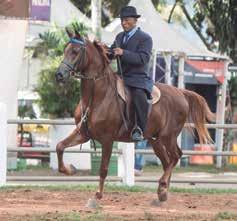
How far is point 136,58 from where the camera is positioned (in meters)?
11.0

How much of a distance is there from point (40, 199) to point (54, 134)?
9.33 metres

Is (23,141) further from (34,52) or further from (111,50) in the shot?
(111,50)

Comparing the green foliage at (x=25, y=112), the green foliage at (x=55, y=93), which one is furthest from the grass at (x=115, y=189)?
the green foliage at (x=25, y=112)

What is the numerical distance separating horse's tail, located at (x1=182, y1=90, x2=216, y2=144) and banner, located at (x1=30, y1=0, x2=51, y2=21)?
1131 centimetres

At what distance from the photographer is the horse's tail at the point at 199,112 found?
42.2 ft

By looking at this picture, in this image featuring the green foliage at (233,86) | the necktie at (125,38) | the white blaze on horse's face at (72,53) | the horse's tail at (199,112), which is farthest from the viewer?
the green foliage at (233,86)

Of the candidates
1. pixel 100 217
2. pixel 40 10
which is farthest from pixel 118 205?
pixel 40 10

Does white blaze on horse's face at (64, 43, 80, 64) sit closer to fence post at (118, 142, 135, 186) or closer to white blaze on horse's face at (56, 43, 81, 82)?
white blaze on horse's face at (56, 43, 81, 82)

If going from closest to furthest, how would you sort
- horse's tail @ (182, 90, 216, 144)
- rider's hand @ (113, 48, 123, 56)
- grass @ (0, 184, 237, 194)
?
rider's hand @ (113, 48, 123, 56)
horse's tail @ (182, 90, 216, 144)
grass @ (0, 184, 237, 194)

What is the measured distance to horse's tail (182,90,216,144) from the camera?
12867 mm

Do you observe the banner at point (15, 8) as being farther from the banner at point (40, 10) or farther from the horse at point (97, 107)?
the horse at point (97, 107)

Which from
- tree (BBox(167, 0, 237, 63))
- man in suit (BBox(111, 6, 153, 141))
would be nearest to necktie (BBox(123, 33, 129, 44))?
man in suit (BBox(111, 6, 153, 141))

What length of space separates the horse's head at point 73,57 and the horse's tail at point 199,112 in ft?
8.95

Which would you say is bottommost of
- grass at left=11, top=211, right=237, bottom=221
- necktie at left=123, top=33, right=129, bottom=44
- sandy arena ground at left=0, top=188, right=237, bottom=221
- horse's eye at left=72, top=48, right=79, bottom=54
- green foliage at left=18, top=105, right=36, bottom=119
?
green foliage at left=18, top=105, right=36, bottom=119
